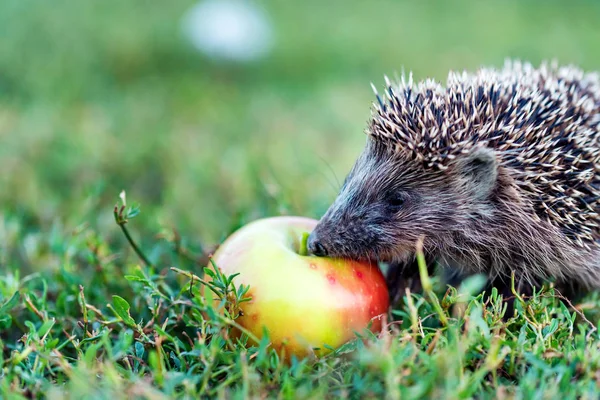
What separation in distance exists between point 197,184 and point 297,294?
2.51 meters

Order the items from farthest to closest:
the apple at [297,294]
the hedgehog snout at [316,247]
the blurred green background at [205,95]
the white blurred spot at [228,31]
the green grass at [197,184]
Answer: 1. the white blurred spot at [228,31]
2. the blurred green background at [205,95]
3. the hedgehog snout at [316,247]
4. the apple at [297,294]
5. the green grass at [197,184]

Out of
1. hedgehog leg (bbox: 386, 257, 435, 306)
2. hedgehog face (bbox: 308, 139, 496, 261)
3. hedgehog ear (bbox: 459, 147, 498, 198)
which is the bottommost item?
hedgehog leg (bbox: 386, 257, 435, 306)

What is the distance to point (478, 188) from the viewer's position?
9.87 feet

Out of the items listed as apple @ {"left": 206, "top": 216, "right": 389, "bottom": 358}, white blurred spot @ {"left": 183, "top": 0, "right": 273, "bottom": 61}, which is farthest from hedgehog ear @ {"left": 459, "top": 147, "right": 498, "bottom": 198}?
white blurred spot @ {"left": 183, "top": 0, "right": 273, "bottom": 61}

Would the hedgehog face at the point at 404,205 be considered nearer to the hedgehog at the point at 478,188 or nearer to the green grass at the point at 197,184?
the hedgehog at the point at 478,188

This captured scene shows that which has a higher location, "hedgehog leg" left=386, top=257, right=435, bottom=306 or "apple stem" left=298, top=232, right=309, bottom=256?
"apple stem" left=298, top=232, right=309, bottom=256

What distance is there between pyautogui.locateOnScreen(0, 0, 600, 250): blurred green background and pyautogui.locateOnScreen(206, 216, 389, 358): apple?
0.72 meters

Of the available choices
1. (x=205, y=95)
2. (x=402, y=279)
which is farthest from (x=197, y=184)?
(x=205, y=95)

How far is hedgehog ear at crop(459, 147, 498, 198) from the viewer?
2.88m

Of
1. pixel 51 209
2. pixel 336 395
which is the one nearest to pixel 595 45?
pixel 51 209

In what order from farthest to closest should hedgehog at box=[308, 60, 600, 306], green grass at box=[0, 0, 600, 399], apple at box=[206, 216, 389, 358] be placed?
hedgehog at box=[308, 60, 600, 306] < apple at box=[206, 216, 389, 358] < green grass at box=[0, 0, 600, 399]

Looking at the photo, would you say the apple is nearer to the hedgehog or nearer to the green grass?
the green grass

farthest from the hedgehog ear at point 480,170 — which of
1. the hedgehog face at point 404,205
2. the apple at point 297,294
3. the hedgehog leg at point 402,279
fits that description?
the apple at point 297,294

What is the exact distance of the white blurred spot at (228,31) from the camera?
792 centimetres
